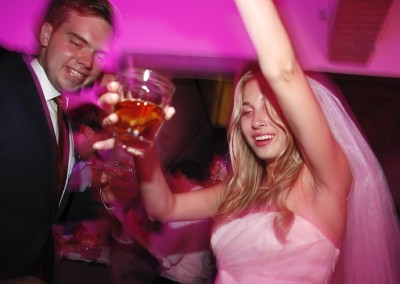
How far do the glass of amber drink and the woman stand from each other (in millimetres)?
382

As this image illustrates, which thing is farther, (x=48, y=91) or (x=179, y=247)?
(x=179, y=247)

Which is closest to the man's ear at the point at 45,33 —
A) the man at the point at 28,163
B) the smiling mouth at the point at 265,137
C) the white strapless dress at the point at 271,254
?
the man at the point at 28,163

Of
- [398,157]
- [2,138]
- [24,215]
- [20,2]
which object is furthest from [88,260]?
[398,157]

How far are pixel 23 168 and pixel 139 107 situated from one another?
0.87m

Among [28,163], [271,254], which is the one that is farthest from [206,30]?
[271,254]

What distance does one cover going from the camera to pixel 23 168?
1651 millimetres

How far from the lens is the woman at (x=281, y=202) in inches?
58.1

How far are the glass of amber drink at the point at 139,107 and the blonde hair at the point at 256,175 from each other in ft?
2.14

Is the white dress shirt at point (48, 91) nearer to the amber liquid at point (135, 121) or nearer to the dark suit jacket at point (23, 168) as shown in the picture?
the dark suit jacket at point (23, 168)

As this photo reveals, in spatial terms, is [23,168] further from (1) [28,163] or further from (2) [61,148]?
(2) [61,148]

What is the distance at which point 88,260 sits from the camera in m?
3.27

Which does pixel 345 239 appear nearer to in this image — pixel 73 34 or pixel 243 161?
pixel 243 161

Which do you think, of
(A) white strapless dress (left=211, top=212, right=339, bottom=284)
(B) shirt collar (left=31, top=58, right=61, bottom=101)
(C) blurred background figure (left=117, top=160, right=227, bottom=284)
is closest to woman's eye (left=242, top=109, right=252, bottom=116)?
(A) white strapless dress (left=211, top=212, right=339, bottom=284)

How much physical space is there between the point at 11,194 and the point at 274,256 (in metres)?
1.20
